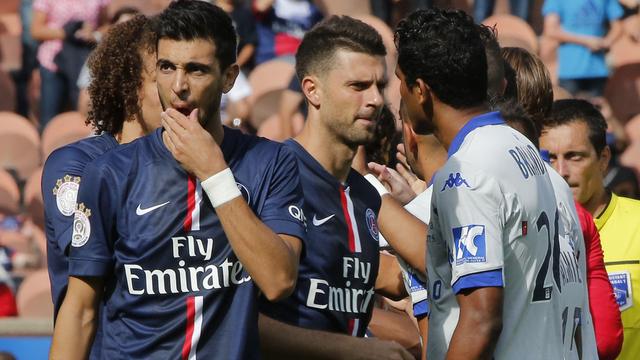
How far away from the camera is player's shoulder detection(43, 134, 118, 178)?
4266 millimetres

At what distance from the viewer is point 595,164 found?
575 centimetres

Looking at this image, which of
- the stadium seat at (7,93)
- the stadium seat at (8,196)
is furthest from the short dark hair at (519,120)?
the stadium seat at (7,93)

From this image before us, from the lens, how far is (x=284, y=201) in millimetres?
3785

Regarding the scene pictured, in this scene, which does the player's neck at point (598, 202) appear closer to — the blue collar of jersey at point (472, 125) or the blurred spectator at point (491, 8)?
the blue collar of jersey at point (472, 125)

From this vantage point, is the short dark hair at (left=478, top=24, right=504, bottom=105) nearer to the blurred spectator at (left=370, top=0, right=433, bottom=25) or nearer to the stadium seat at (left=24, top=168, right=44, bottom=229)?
the stadium seat at (left=24, top=168, right=44, bottom=229)

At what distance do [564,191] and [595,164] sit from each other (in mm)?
1876

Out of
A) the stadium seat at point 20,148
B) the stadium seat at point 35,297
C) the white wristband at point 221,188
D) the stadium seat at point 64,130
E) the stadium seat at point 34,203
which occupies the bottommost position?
the stadium seat at point 35,297

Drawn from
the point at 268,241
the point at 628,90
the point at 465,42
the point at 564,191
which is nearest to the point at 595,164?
the point at 564,191

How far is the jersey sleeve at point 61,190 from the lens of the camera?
13.6ft

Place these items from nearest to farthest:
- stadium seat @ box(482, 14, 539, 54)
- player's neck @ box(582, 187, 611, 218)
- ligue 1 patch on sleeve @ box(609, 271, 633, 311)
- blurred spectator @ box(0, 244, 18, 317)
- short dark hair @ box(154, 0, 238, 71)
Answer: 1. short dark hair @ box(154, 0, 238, 71)
2. ligue 1 patch on sleeve @ box(609, 271, 633, 311)
3. player's neck @ box(582, 187, 611, 218)
4. blurred spectator @ box(0, 244, 18, 317)
5. stadium seat @ box(482, 14, 539, 54)

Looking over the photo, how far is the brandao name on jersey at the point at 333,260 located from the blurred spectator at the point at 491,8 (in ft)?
23.6

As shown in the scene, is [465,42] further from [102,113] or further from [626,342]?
[626,342]

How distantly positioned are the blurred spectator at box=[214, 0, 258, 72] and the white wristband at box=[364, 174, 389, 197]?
6073 mm

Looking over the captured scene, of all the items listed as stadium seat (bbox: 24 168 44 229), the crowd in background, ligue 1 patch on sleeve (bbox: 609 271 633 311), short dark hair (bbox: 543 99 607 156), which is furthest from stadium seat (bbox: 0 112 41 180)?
ligue 1 patch on sleeve (bbox: 609 271 633 311)
